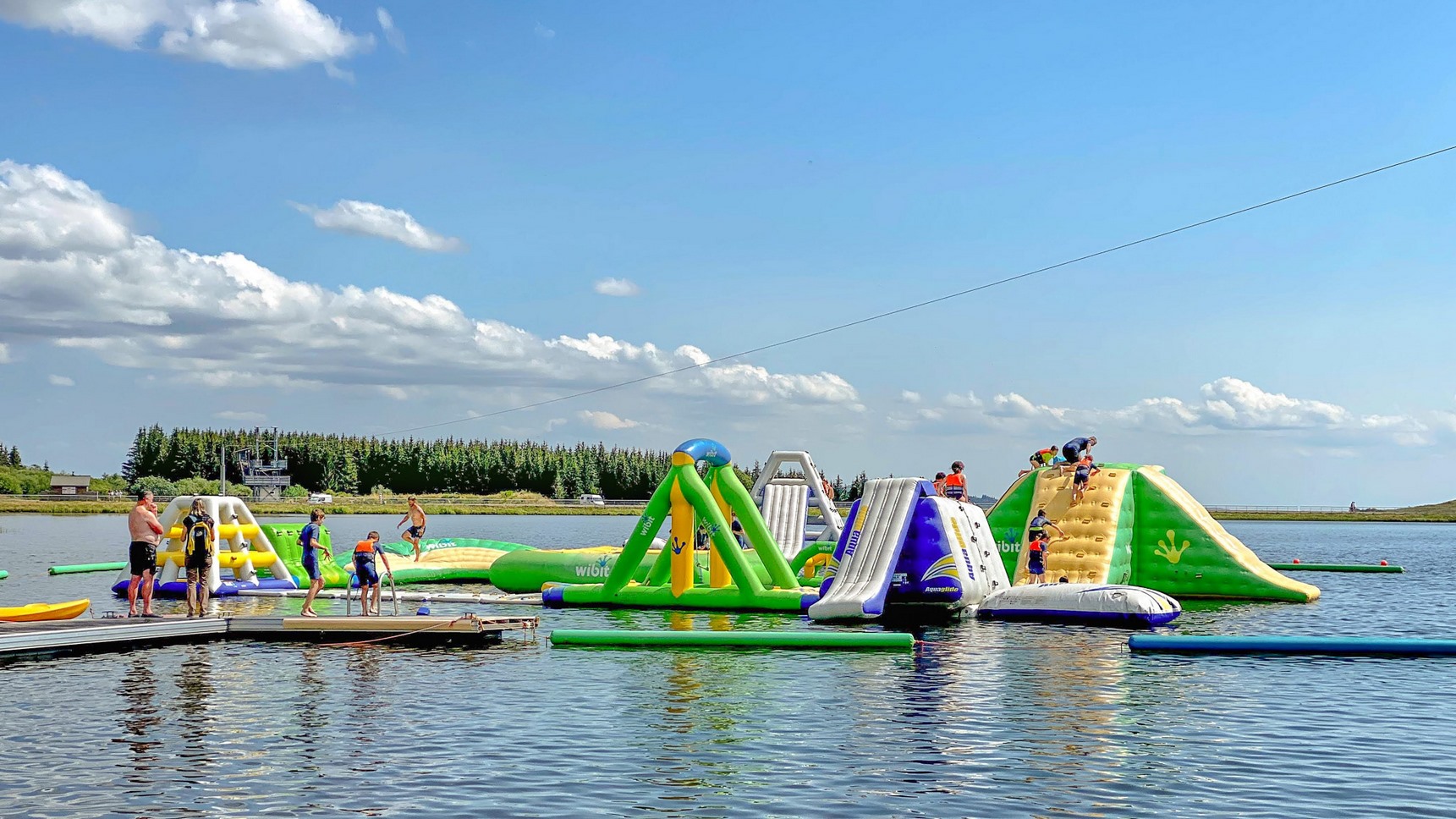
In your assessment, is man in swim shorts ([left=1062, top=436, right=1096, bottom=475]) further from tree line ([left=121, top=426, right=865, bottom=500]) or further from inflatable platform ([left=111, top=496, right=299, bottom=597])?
tree line ([left=121, top=426, right=865, bottom=500])

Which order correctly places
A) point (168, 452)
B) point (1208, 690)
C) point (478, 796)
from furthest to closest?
point (168, 452) < point (1208, 690) < point (478, 796)

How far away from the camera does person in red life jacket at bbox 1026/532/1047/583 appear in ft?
105

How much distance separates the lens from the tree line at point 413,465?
168375mm

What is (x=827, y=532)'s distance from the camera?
135 feet

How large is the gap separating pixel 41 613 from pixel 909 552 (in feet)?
59.0

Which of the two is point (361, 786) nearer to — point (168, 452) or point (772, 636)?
point (772, 636)

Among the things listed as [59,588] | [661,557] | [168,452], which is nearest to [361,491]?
[168,452]

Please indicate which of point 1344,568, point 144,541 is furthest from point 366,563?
point 1344,568

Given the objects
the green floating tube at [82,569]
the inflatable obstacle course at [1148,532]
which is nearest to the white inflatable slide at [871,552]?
the inflatable obstacle course at [1148,532]

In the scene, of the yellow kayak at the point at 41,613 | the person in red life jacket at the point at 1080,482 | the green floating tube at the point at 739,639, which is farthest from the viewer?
the person in red life jacket at the point at 1080,482

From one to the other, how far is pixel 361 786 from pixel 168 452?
170 metres

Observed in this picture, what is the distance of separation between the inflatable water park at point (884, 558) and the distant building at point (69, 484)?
146 meters

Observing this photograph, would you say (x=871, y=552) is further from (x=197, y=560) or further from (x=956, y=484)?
(x=197, y=560)

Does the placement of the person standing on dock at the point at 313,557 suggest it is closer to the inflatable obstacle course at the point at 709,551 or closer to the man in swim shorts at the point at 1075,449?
the inflatable obstacle course at the point at 709,551
